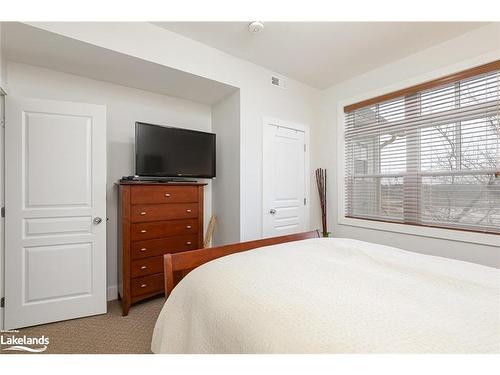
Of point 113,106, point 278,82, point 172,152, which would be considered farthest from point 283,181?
point 113,106

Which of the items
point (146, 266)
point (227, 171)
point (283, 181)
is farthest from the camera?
point (283, 181)

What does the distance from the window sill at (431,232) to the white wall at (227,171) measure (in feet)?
4.91

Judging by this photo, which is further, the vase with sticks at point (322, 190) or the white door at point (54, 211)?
the vase with sticks at point (322, 190)

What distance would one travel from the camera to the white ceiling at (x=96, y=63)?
1758mm

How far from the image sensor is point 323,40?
2.25 metres

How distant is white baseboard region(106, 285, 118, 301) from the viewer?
2.48 metres

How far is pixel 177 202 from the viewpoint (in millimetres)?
2387

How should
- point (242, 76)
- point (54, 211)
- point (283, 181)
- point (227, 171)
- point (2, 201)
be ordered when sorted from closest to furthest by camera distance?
1. point (2, 201)
2. point (54, 211)
3. point (242, 76)
4. point (227, 171)
5. point (283, 181)

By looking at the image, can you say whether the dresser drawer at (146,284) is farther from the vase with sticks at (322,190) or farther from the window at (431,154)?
the window at (431,154)

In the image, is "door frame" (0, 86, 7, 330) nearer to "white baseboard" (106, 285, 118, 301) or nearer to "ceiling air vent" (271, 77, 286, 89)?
"white baseboard" (106, 285, 118, 301)

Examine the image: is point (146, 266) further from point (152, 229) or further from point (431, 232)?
point (431, 232)

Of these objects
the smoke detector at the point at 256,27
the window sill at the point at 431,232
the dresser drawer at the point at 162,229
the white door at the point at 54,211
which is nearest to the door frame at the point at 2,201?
the white door at the point at 54,211

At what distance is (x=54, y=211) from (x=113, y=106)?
4.00 feet

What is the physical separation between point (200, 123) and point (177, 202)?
1.23 m
